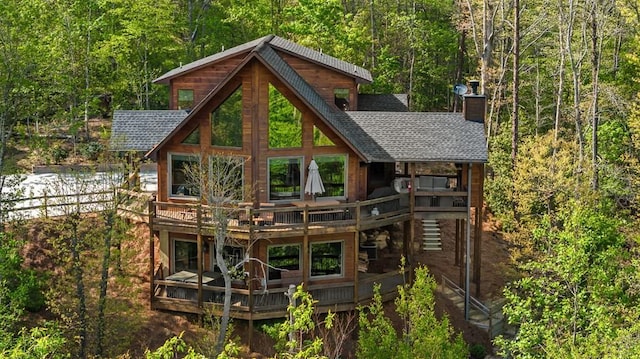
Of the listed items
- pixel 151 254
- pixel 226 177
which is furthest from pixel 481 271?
pixel 151 254

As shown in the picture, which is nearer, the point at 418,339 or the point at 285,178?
the point at 418,339

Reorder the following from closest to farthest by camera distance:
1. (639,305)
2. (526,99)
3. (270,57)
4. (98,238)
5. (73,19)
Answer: (639,305)
(98,238)
(270,57)
(73,19)
(526,99)

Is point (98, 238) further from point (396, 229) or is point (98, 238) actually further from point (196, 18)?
point (196, 18)

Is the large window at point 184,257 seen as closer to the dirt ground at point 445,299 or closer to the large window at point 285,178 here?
the dirt ground at point 445,299

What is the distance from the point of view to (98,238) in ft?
66.0

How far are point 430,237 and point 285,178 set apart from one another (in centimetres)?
797

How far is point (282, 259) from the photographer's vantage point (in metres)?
23.2

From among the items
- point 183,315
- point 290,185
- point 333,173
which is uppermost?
point 333,173

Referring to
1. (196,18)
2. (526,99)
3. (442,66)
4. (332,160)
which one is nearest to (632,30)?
(526,99)

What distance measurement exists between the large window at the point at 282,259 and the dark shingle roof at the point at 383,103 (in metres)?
8.53

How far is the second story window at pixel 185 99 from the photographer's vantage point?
26.7 meters

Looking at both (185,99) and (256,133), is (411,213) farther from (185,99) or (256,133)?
(185,99)

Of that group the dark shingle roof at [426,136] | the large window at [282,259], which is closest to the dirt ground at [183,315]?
the large window at [282,259]

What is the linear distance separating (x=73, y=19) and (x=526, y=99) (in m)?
27.9
